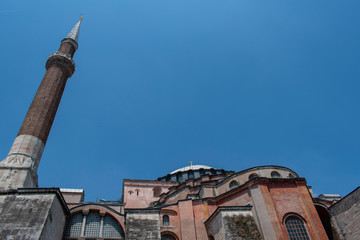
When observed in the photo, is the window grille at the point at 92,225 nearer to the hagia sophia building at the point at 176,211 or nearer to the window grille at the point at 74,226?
the hagia sophia building at the point at 176,211

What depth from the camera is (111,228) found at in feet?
58.5

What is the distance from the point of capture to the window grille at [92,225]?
679 inches

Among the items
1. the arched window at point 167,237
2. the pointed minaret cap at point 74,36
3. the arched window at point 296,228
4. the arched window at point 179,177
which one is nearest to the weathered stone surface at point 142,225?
the arched window at point 167,237

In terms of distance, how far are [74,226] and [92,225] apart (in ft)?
3.51

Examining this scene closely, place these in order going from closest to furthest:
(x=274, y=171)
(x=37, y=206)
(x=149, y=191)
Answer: (x=37, y=206)
(x=274, y=171)
(x=149, y=191)

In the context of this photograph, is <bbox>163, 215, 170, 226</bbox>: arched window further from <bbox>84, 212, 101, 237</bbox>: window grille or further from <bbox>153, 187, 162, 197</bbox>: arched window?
<bbox>153, 187, 162, 197</bbox>: arched window

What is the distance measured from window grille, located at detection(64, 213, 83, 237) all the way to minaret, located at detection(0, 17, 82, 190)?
10.5ft

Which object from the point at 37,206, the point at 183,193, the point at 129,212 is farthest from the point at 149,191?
the point at 37,206

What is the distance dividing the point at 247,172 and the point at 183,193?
20.8 ft

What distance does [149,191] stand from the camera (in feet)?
96.8

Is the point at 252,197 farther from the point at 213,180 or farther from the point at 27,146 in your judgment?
the point at 27,146

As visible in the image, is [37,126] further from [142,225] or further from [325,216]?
[325,216]

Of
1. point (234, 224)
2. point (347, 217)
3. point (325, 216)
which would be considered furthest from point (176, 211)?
point (347, 217)

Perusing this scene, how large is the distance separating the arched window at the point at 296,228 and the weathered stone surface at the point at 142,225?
767cm
